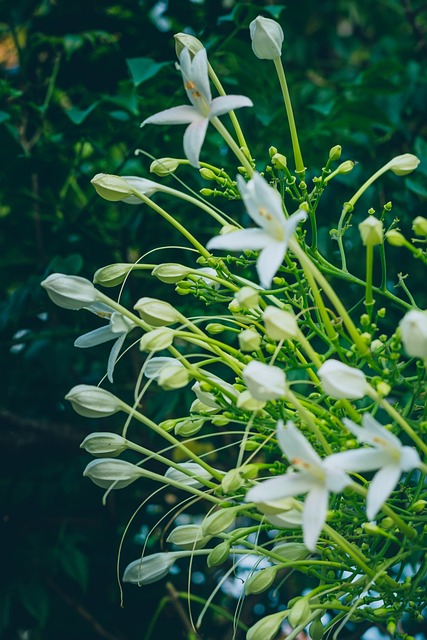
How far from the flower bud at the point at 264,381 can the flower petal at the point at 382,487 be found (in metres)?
0.11

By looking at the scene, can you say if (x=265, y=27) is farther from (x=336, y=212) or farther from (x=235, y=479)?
(x=336, y=212)

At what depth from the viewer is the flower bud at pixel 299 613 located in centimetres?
69

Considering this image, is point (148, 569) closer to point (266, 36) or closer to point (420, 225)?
point (420, 225)

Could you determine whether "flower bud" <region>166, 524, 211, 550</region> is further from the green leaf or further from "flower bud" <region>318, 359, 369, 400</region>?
the green leaf

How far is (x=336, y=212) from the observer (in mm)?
1469

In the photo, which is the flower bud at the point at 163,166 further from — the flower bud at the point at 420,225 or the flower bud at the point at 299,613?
the flower bud at the point at 299,613

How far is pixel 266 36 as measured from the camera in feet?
2.64

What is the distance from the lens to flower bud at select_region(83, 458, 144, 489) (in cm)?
79

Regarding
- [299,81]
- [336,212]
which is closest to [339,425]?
[336,212]

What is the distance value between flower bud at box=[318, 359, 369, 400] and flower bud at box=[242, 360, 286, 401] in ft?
0.11

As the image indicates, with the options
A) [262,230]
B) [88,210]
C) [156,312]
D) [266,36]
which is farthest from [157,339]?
[88,210]

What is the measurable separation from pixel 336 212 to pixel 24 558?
0.90m

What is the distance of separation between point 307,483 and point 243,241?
7.7 inches

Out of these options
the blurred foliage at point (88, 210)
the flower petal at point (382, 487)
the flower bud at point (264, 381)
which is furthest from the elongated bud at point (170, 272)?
the blurred foliage at point (88, 210)
